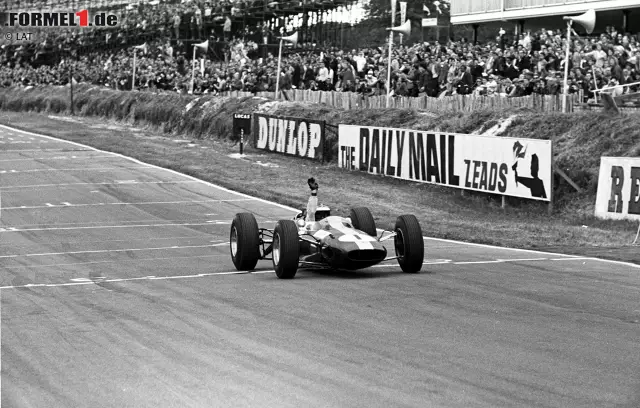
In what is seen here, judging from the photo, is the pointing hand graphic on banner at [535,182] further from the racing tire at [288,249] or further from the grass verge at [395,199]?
the racing tire at [288,249]

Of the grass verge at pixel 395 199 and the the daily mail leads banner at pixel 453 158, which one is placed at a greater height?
the the daily mail leads banner at pixel 453 158

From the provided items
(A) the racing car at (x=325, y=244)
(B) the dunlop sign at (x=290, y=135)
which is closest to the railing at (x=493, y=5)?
(B) the dunlop sign at (x=290, y=135)

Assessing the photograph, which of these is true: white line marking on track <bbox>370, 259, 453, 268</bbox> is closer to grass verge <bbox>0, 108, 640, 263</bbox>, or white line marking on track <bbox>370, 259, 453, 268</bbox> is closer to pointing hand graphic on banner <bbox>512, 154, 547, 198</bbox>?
grass verge <bbox>0, 108, 640, 263</bbox>

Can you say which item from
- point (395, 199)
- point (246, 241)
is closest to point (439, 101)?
point (395, 199)

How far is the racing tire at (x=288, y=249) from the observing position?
15.1 metres

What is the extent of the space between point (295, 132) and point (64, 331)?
93.2 ft

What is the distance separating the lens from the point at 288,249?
1512 cm

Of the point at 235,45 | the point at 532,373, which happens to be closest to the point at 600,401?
the point at 532,373

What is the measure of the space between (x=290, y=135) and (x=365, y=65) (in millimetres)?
3834

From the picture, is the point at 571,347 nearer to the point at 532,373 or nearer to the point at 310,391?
the point at 532,373

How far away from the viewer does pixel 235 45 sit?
171 feet

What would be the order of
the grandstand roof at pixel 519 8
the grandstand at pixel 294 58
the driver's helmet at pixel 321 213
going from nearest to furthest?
the driver's helmet at pixel 321 213 < the grandstand at pixel 294 58 < the grandstand roof at pixel 519 8

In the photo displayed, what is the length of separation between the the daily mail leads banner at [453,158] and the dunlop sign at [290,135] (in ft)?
6.70

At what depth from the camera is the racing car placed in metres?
15.1
